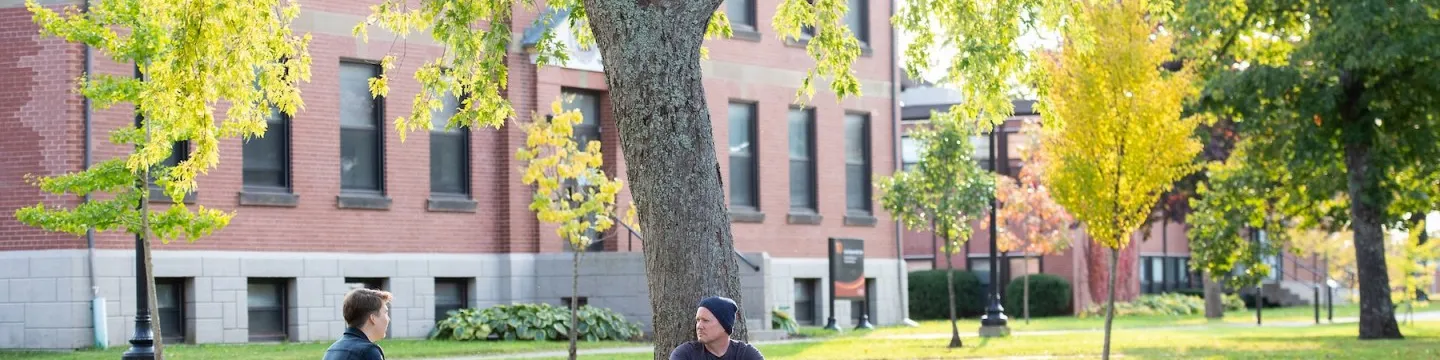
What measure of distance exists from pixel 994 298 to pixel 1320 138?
17.9 feet

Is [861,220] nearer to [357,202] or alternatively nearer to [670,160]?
[357,202]

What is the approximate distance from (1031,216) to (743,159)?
55.7 ft

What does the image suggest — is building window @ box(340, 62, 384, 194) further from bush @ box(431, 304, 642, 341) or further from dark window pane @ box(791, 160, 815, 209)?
dark window pane @ box(791, 160, 815, 209)

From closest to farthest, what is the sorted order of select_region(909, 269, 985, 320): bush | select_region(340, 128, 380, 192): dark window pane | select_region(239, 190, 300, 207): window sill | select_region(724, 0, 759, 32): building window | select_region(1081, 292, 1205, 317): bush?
select_region(239, 190, 300, 207): window sill
select_region(340, 128, 380, 192): dark window pane
select_region(724, 0, 759, 32): building window
select_region(909, 269, 985, 320): bush
select_region(1081, 292, 1205, 317): bush

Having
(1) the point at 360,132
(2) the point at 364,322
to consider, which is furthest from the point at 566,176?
(2) the point at 364,322

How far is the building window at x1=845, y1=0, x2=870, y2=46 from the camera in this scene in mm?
36812

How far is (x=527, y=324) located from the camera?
27.9m

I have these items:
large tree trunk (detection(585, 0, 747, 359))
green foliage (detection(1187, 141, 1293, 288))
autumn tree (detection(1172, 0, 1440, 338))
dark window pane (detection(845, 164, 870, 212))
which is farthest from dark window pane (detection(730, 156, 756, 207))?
large tree trunk (detection(585, 0, 747, 359))

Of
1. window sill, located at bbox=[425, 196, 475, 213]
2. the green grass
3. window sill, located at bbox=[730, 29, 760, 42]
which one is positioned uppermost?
window sill, located at bbox=[730, 29, 760, 42]

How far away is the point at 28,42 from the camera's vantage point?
24.6m

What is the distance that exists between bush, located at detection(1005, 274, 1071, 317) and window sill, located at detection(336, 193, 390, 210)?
79.4ft

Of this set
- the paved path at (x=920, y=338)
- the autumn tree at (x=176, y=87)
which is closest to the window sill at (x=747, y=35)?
the paved path at (x=920, y=338)

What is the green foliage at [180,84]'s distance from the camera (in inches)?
580

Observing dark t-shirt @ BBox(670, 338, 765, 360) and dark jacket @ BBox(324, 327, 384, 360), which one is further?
dark t-shirt @ BBox(670, 338, 765, 360)
